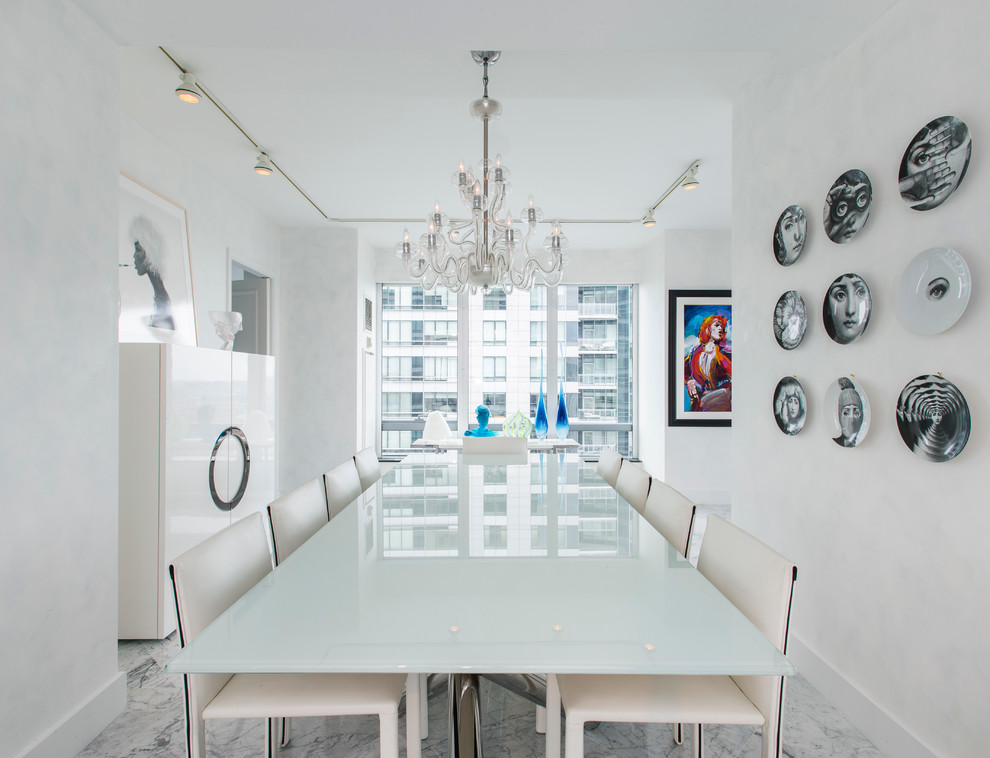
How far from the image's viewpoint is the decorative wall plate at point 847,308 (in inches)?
65.3

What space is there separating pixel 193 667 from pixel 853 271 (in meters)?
2.14

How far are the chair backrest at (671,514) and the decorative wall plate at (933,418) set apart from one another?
2.14 feet

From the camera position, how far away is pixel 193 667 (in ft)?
2.91

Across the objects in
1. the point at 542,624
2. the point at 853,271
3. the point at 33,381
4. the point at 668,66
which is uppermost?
the point at 668,66

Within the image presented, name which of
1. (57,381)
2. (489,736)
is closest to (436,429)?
(489,736)

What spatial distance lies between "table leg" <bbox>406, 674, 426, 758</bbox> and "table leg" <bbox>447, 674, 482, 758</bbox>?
96 mm

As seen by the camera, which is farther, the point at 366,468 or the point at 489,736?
the point at 366,468

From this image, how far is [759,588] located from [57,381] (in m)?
2.06

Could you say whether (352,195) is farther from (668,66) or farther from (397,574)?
(397,574)

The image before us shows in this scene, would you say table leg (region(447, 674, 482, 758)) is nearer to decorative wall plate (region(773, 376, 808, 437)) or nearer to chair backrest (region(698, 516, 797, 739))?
chair backrest (region(698, 516, 797, 739))

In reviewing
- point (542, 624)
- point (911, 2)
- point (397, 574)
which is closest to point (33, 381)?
point (397, 574)

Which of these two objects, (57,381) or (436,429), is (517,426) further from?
(57,381)

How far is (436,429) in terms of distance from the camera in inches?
198

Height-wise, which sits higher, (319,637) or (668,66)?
(668,66)
